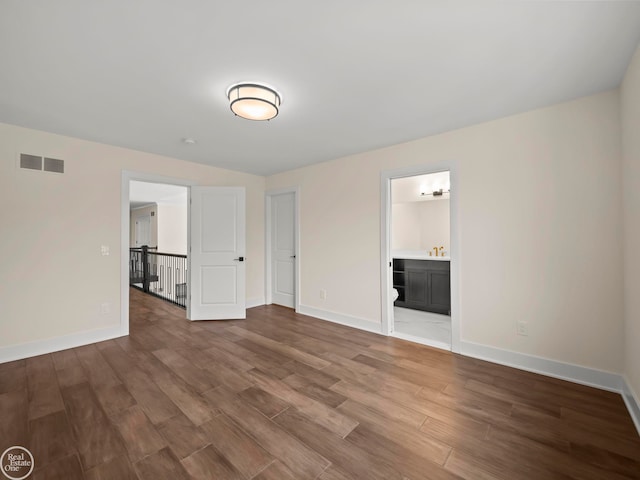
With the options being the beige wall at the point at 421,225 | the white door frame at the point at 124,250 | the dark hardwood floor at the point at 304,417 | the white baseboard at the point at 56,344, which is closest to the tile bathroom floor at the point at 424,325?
the dark hardwood floor at the point at 304,417

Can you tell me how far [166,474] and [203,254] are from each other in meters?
3.27

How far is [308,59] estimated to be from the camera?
1.87m

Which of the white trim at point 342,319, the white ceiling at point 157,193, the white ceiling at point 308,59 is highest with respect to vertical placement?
the white ceiling at point 157,193

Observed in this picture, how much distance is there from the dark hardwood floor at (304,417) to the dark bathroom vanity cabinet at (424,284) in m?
1.69

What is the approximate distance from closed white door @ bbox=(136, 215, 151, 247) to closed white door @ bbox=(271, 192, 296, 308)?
20.7 feet

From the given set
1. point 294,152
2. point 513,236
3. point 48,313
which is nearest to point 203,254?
point 48,313

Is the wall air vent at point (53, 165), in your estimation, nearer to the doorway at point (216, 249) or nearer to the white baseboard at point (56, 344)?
the doorway at point (216, 249)

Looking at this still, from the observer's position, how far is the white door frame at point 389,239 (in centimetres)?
304

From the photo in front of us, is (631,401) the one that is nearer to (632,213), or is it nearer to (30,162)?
(632,213)

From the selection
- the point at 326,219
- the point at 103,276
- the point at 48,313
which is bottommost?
the point at 48,313

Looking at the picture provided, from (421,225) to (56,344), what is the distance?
597 cm

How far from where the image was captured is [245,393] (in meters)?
2.26

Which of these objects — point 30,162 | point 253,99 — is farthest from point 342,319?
point 30,162

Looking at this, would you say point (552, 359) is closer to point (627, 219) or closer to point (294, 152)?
point (627, 219)
